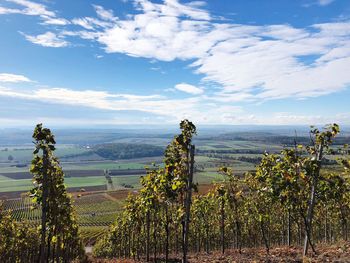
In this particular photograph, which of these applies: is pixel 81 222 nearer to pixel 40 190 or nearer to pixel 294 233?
pixel 294 233

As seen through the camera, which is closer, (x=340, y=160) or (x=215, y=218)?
(x=340, y=160)

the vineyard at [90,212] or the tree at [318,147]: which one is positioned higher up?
the tree at [318,147]

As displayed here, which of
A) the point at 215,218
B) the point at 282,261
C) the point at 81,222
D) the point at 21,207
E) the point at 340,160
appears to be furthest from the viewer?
the point at 21,207

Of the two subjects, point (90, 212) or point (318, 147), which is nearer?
point (318, 147)

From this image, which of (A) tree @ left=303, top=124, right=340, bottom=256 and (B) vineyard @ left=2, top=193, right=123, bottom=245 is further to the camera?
(B) vineyard @ left=2, top=193, right=123, bottom=245

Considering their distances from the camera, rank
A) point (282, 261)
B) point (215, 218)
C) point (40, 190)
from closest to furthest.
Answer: point (40, 190) → point (282, 261) → point (215, 218)

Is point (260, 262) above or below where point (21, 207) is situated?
above

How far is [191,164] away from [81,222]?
125404 millimetres

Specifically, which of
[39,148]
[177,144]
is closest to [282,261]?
[177,144]

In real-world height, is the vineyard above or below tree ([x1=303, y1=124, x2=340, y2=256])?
below

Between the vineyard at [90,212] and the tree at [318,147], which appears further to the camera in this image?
the vineyard at [90,212]

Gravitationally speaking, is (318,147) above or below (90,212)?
above

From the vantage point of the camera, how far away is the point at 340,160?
20828 mm

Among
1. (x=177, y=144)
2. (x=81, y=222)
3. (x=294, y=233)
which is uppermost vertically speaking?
(x=177, y=144)
